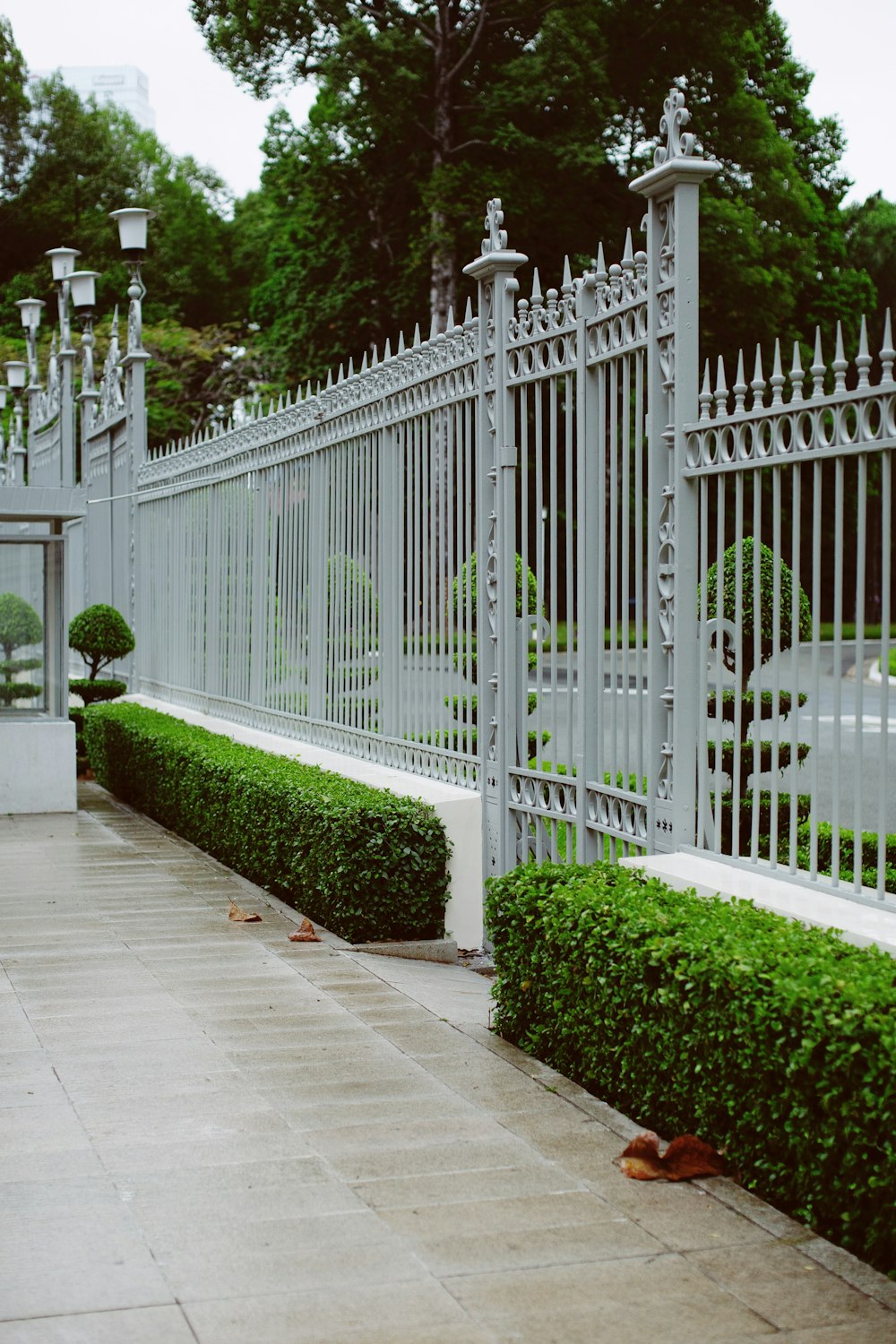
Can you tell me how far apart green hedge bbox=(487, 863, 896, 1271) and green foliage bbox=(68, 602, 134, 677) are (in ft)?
36.9

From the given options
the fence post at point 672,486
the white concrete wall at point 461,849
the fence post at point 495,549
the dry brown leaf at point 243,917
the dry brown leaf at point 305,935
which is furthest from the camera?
the dry brown leaf at point 243,917

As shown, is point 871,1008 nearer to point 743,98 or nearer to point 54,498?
point 54,498

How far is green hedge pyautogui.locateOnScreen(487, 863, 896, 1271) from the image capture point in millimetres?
3689

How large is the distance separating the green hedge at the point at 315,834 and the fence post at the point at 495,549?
33 cm

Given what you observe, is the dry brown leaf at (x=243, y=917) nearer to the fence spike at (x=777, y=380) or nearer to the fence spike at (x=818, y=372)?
the fence spike at (x=777, y=380)

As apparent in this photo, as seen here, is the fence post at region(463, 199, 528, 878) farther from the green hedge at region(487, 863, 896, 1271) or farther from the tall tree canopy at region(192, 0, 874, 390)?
the tall tree canopy at region(192, 0, 874, 390)

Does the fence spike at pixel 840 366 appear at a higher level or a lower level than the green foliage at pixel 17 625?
higher

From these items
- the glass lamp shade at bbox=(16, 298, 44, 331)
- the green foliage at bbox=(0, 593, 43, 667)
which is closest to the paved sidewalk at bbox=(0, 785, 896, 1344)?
the green foliage at bbox=(0, 593, 43, 667)

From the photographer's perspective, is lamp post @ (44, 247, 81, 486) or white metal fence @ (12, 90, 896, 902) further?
lamp post @ (44, 247, 81, 486)

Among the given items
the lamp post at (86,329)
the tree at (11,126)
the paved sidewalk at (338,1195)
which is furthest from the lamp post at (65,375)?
the tree at (11,126)

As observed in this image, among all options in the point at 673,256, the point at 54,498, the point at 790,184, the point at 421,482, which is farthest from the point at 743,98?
the point at 673,256

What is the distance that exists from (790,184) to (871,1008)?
29.7m

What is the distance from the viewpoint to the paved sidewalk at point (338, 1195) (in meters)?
3.44

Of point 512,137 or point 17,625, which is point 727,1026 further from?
point 512,137
